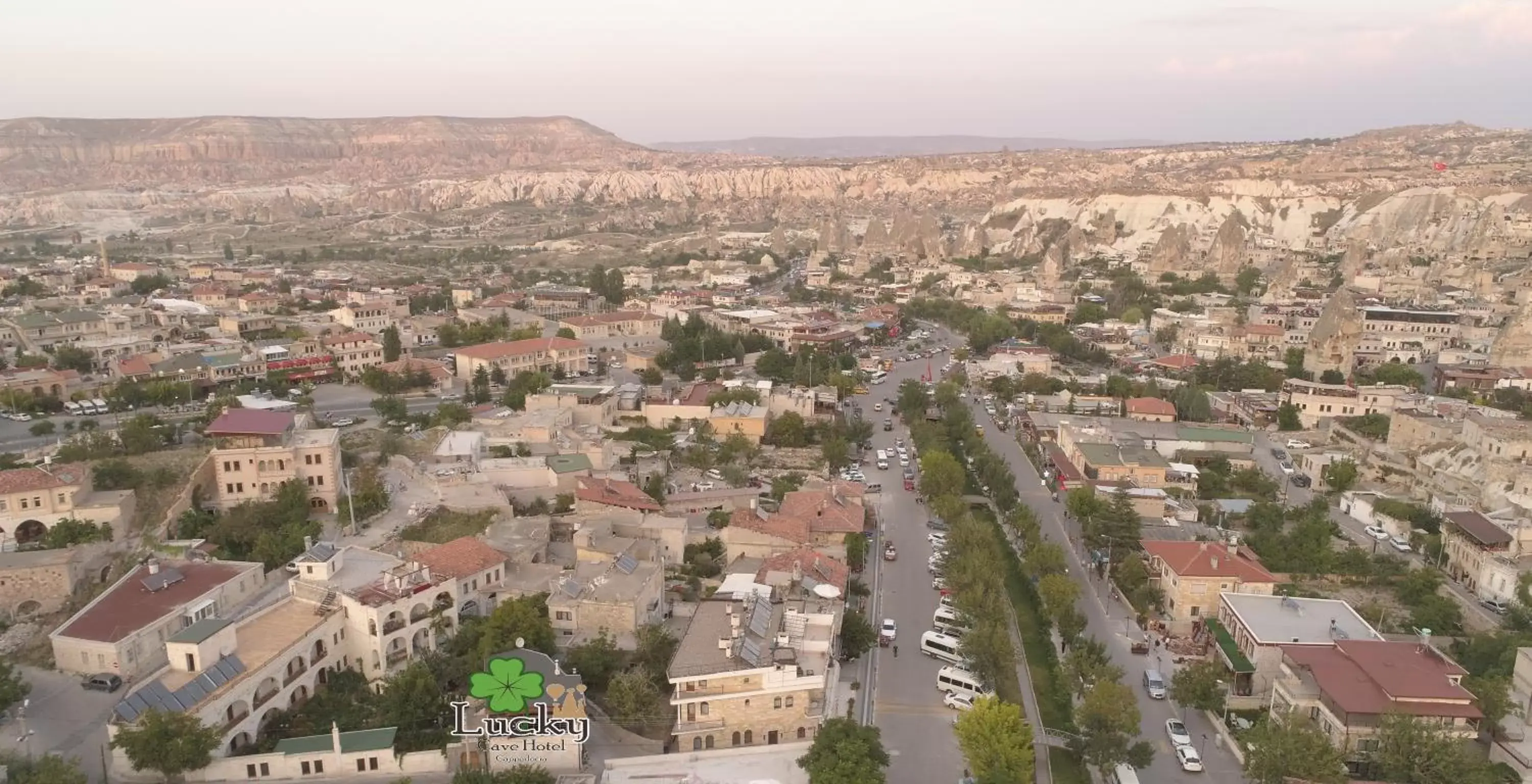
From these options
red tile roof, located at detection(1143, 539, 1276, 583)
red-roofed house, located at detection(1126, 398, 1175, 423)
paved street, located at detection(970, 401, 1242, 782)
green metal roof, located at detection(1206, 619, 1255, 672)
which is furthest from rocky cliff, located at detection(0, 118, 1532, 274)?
green metal roof, located at detection(1206, 619, 1255, 672)

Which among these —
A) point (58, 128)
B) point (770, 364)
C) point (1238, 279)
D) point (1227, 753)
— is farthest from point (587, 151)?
point (1227, 753)

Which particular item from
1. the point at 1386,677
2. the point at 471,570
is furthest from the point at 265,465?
the point at 1386,677

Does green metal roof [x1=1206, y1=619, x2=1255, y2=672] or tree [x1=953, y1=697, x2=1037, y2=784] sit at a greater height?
tree [x1=953, y1=697, x2=1037, y2=784]

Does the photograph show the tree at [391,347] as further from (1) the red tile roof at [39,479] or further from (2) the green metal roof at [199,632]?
(2) the green metal roof at [199,632]

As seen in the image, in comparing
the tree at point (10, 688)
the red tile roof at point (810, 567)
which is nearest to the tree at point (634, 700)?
the red tile roof at point (810, 567)

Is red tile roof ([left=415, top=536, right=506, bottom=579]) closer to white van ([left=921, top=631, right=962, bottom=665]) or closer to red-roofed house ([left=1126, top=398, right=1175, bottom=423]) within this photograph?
white van ([left=921, top=631, right=962, bottom=665])

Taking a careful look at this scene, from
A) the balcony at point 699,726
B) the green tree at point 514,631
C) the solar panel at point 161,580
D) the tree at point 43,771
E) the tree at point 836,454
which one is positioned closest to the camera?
the tree at point 43,771
